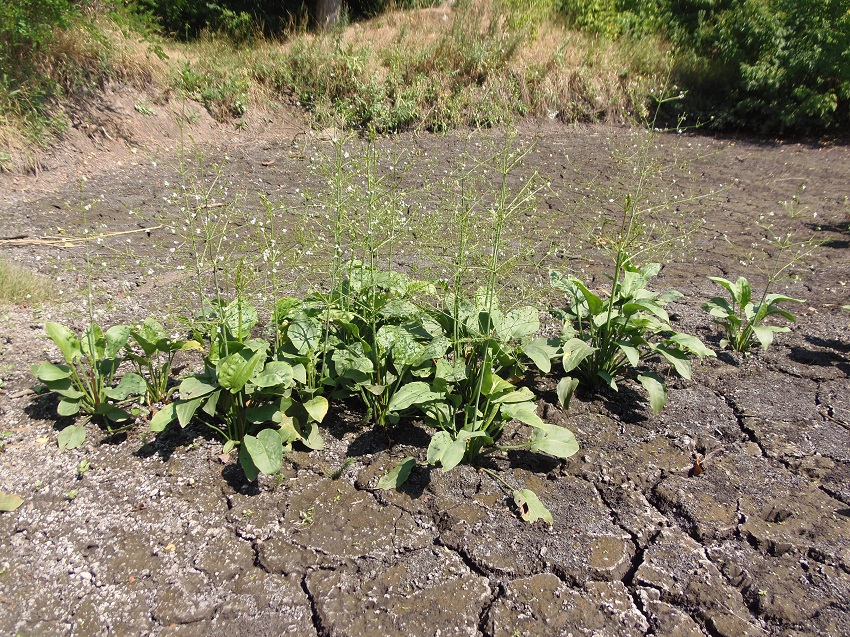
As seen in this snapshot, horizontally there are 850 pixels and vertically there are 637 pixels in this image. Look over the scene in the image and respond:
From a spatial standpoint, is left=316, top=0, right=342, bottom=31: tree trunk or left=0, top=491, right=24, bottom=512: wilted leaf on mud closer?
left=0, top=491, right=24, bottom=512: wilted leaf on mud

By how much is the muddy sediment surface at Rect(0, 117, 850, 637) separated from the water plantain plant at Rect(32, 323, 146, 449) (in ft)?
0.27

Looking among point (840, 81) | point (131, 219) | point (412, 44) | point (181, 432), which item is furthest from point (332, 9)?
point (181, 432)

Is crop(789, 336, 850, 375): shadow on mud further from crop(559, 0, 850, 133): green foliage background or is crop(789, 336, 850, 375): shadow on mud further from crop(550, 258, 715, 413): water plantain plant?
crop(559, 0, 850, 133): green foliage background

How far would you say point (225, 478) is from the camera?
2541 mm

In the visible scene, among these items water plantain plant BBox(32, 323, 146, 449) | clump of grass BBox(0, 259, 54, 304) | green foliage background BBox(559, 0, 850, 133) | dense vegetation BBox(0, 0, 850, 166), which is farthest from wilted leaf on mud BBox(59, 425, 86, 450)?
green foliage background BBox(559, 0, 850, 133)

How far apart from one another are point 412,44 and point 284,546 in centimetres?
898

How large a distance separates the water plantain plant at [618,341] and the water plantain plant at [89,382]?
1.96 m

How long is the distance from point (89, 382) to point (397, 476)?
1418mm

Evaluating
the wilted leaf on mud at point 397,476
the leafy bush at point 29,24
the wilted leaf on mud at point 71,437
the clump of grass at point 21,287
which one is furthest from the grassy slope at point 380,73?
the wilted leaf on mud at point 397,476

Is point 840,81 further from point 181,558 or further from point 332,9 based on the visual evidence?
point 181,558

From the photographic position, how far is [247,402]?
271 cm

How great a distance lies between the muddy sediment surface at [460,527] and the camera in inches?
79.3

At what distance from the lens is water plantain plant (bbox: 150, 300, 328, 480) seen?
2465 mm

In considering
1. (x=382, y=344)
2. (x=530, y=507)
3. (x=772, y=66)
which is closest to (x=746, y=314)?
(x=530, y=507)
